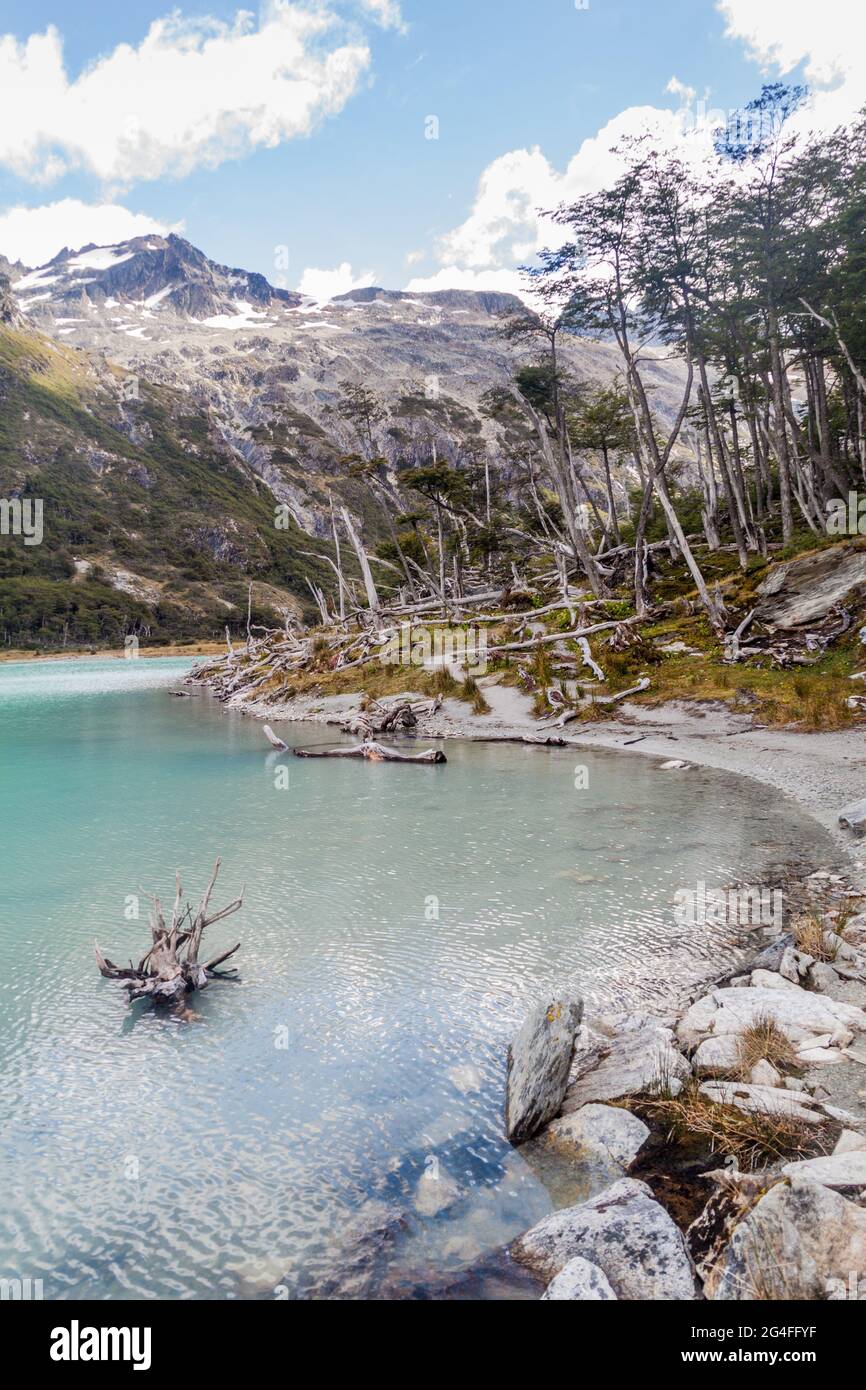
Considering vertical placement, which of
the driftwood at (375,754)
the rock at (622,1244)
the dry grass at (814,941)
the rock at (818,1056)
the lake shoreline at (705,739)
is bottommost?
the rock at (622,1244)

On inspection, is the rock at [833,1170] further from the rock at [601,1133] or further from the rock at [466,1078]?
the rock at [466,1078]

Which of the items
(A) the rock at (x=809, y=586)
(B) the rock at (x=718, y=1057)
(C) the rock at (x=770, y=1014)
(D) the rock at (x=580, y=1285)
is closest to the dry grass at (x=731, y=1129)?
(B) the rock at (x=718, y=1057)

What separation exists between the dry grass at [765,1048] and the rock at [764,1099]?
0.28m

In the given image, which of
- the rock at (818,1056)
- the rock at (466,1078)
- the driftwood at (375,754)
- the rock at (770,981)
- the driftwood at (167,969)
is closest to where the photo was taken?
the rock at (818,1056)

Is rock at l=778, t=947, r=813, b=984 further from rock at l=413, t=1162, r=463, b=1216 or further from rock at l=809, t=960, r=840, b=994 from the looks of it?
rock at l=413, t=1162, r=463, b=1216

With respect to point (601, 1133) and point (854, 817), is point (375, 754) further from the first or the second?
point (601, 1133)

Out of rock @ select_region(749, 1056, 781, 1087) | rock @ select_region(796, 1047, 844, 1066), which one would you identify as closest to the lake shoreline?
rock @ select_region(796, 1047, 844, 1066)

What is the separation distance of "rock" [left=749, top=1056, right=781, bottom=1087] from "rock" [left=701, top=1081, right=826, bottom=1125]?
91 millimetres

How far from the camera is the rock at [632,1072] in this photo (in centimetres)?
594

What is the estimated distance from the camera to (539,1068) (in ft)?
19.9

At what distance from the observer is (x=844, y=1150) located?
449 centimetres

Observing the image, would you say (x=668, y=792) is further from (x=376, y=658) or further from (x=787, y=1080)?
(x=376, y=658)

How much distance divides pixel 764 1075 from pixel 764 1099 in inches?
18.3

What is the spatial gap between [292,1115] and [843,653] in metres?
24.5
